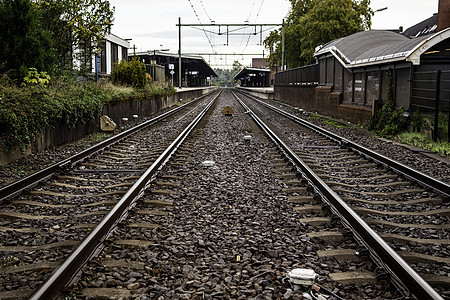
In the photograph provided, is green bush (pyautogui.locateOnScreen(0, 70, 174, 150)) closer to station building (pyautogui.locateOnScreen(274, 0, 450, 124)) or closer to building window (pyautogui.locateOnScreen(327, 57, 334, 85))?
station building (pyautogui.locateOnScreen(274, 0, 450, 124))

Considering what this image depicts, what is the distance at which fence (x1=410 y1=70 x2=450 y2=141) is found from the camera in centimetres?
1238

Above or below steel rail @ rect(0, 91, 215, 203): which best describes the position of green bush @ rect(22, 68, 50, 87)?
above

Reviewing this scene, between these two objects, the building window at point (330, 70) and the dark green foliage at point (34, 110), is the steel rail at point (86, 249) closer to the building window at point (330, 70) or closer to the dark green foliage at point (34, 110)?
the dark green foliage at point (34, 110)

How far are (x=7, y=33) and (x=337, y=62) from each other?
15.7 m

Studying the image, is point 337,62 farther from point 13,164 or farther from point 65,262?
point 65,262

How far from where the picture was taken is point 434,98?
13016 millimetres

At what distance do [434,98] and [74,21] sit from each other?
495 inches

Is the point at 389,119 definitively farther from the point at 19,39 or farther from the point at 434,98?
the point at 19,39

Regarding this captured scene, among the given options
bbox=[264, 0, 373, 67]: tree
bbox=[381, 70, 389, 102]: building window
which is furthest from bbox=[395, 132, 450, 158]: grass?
bbox=[264, 0, 373, 67]: tree

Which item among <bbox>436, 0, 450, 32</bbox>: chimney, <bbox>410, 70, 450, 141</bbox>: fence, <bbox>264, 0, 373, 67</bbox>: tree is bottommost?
<bbox>410, 70, 450, 141</bbox>: fence

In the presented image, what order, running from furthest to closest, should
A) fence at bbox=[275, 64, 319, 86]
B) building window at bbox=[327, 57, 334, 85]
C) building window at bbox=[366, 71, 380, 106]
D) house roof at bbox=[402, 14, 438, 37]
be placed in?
house roof at bbox=[402, 14, 438, 37] → fence at bbox=[275, 64, 319, 86] → building window at bbox=[327, 57, 334, 85] → building window at bbox=[366, 71, 380, 106]

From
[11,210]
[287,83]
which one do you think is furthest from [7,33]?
[287,83]

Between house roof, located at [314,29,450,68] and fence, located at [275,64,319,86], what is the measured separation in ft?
4.73

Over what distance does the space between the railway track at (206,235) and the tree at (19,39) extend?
17.3 ft
